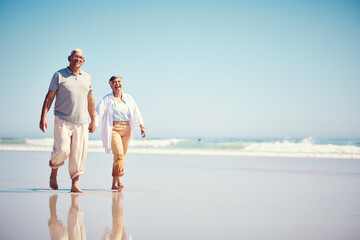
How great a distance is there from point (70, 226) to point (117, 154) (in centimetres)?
264

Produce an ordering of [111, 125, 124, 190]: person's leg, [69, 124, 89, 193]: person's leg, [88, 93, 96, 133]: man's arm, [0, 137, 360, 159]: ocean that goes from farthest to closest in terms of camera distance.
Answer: [0, 137, 360, 159]: ocean → [111, 125, 124, 190]: person's leg → [88, 93, 96, 133]: man's arm → [69, 124, 89, 193]: person's leg

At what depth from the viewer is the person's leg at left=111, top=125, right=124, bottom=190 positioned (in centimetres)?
585

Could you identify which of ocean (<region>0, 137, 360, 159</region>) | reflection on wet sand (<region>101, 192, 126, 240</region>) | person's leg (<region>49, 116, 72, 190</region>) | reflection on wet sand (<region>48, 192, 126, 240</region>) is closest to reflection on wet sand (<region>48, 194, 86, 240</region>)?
reflection on wet sand (<region>48, 192, 126, 240</region>)

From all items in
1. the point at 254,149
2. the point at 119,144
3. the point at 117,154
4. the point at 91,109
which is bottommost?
the point at 254,149

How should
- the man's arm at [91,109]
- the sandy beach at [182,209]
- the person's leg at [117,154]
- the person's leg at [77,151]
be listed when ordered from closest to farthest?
the sandy beach at [182,209] → the person's leg at [77,151] → the man's arm at [91,109] → the person's leg at [117,154]

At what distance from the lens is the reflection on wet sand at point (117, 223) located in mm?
3067

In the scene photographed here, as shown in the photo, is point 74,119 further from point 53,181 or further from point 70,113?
point 53,181

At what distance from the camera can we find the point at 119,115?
20.0 feet

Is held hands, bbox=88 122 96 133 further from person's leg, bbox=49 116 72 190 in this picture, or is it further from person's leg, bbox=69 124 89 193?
person's leg, bbox=49 116 72 190

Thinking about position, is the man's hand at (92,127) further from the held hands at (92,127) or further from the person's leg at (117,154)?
the person's leg at (117,154)

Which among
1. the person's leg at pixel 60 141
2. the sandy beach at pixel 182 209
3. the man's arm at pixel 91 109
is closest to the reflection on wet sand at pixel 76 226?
the sandy beach at pixel 182 209

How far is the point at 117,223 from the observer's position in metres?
3.54

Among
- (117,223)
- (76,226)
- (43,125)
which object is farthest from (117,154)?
(76,226)

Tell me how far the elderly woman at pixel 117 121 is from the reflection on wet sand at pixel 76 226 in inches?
59.0
